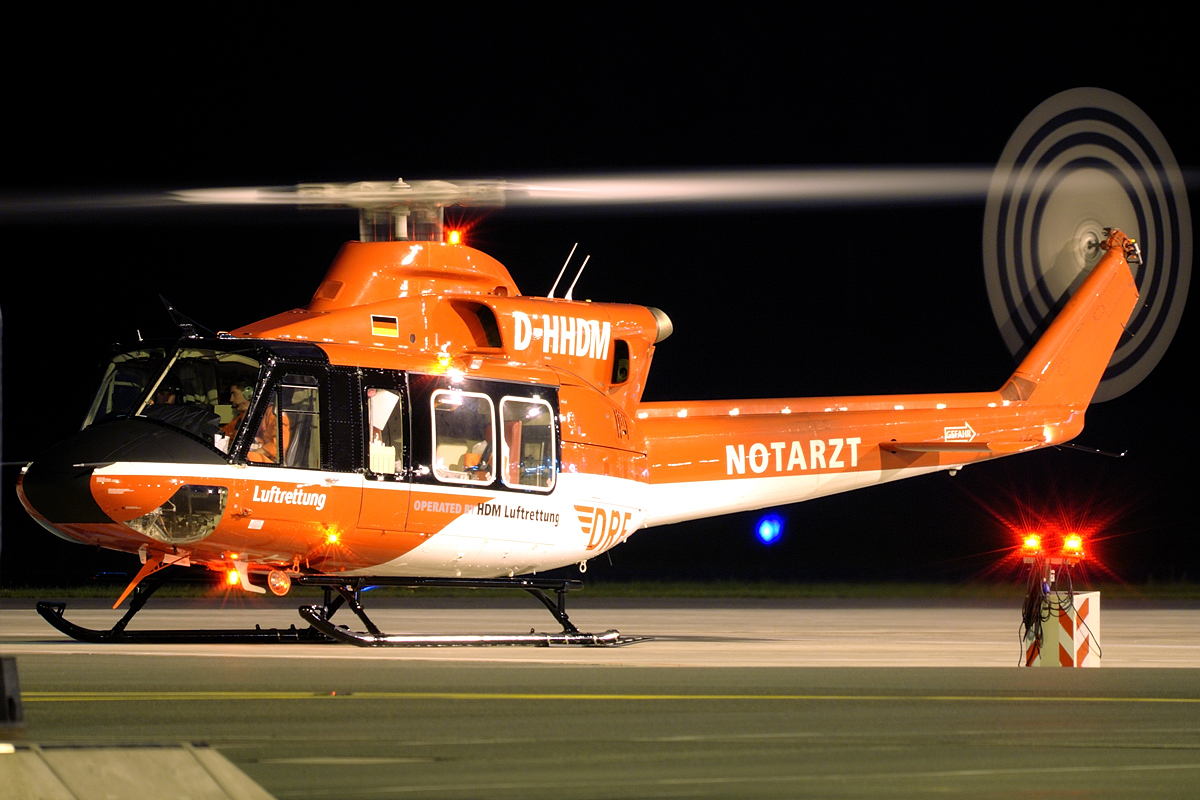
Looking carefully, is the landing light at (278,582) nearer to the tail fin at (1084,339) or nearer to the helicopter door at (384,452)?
the helicopter door at (384,452)

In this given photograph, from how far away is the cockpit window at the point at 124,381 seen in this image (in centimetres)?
1194

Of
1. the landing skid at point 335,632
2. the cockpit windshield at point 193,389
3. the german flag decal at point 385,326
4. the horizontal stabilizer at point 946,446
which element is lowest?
the landing skid at point 335,632

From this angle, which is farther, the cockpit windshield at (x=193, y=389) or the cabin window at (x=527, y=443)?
the cabin window at (x=527, y=443)

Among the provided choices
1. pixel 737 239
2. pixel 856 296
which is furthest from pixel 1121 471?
pixel 737 239

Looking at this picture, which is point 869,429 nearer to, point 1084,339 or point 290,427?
point 1084,339

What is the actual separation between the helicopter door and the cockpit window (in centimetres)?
163

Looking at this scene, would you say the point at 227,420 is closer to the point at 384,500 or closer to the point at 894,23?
the point at 384,500

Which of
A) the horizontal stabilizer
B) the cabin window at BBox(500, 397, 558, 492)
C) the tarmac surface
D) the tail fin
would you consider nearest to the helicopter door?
the cabin window at BBox(500, 397, 558, 492)

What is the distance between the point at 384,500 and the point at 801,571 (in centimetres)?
2233

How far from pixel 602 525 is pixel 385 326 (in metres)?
2.73

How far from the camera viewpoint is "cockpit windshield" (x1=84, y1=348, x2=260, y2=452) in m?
11.7

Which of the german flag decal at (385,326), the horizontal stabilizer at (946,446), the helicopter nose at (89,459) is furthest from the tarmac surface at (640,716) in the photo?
the horizontal stabilizer at (946,446)

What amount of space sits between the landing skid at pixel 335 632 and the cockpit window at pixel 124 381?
58.8 inches

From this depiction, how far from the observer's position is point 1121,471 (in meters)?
36.7
